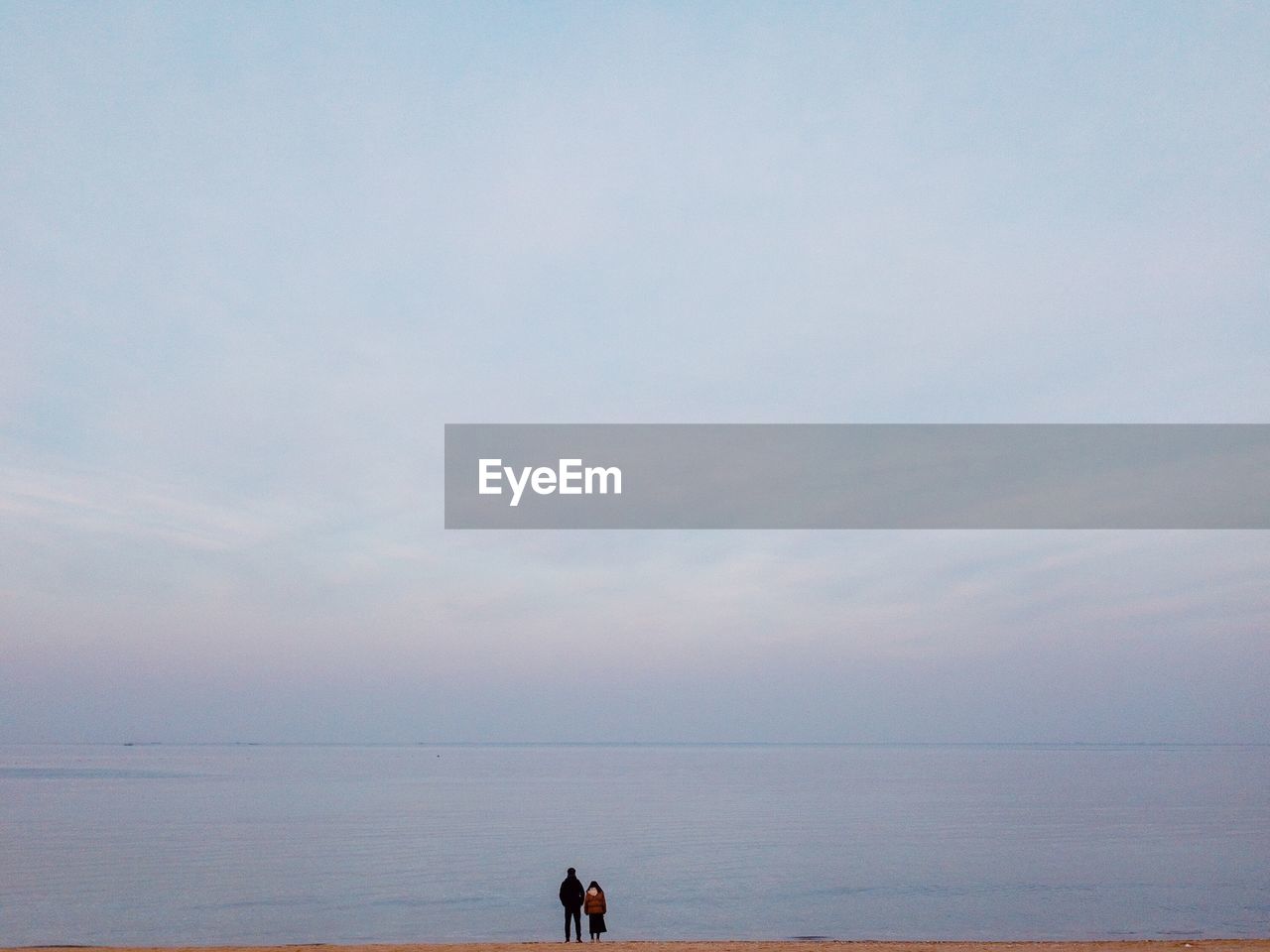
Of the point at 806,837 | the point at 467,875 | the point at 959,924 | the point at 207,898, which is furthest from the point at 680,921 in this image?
the point at 806,837

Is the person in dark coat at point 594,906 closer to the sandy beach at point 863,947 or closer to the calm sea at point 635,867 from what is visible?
the sandy beach at point 863,947

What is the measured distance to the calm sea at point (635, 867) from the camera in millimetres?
35844

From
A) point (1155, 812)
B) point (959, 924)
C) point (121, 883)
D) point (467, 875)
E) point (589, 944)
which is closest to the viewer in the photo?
point (589, 944)

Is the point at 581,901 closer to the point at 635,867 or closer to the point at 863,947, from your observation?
the point at 863,947

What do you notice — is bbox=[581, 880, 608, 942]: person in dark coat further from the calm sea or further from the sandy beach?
the calm sea

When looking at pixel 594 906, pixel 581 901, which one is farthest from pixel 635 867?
pixel 594 906

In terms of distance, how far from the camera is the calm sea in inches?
1411

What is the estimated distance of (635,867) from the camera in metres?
49.9

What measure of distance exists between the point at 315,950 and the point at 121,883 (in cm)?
2059

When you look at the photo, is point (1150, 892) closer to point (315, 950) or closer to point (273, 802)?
point (315, 950)

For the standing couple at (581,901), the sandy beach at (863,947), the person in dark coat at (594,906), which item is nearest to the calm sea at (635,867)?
the sandy beach at (863,947)

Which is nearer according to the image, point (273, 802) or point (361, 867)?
point (361, 867)

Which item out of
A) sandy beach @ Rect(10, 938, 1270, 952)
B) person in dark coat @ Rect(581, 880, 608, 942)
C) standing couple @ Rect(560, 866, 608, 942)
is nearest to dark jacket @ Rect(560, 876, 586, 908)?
standing couple @ Rect(560, 866, 608, 942)

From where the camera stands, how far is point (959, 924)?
35938mm
